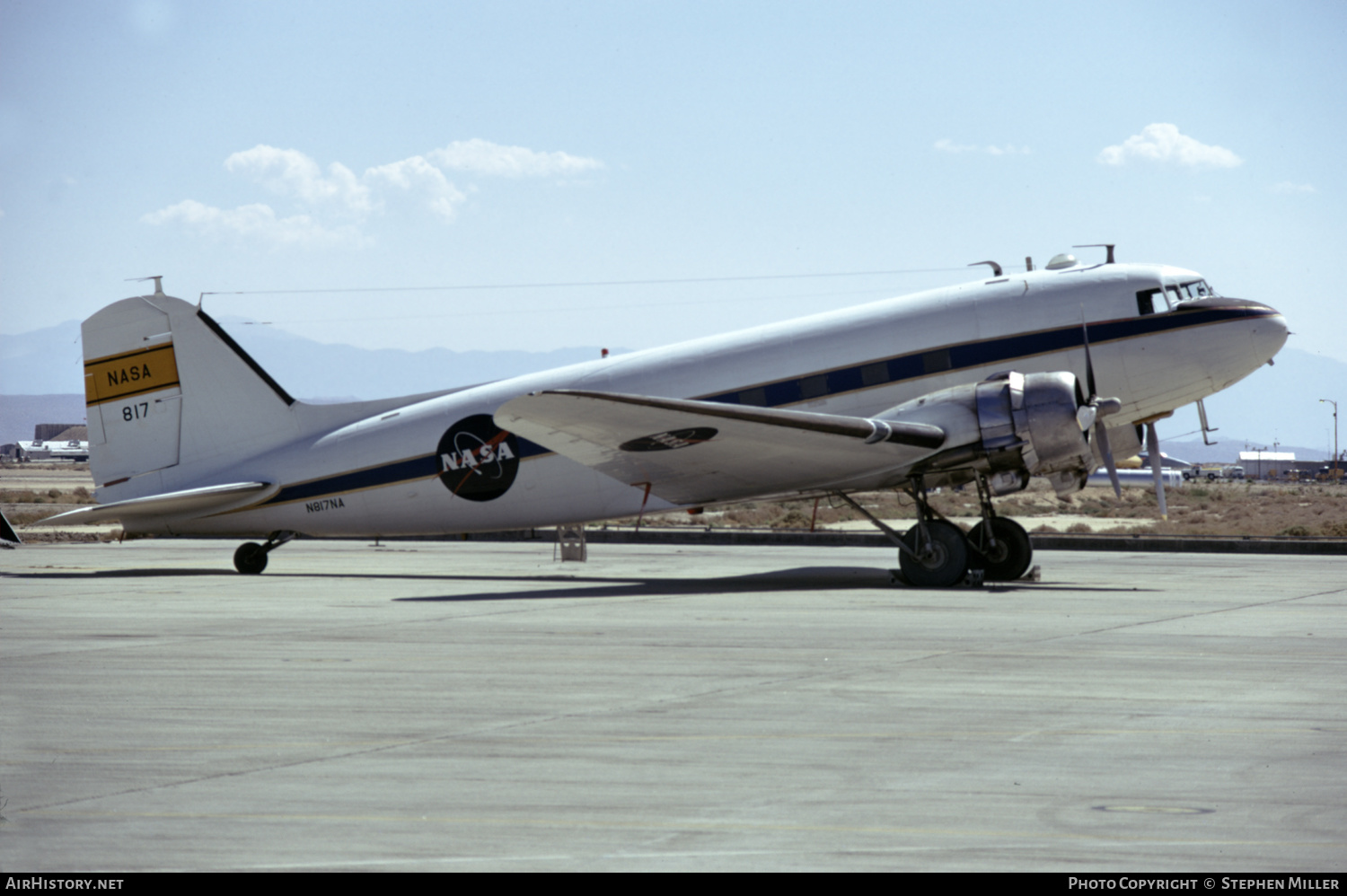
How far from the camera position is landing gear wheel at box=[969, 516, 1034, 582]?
20422mm

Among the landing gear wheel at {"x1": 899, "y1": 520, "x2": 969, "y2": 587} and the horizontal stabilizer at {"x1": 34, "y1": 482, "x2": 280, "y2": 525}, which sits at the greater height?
the horizontal stabilizer at {"x1": 34, "y1": 482, "x2": 280, "y2": 525}

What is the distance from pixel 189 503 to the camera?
23062 mm

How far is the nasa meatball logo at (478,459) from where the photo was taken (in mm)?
22078

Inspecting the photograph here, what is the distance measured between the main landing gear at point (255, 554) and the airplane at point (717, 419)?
0.07m

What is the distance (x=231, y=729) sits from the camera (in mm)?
7758

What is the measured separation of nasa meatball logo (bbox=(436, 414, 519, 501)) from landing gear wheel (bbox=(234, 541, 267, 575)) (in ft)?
14.3

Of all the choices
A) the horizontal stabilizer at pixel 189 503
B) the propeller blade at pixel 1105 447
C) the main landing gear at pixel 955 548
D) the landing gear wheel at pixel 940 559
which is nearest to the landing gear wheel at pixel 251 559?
the horizontal stabilizer at pixel 189 503

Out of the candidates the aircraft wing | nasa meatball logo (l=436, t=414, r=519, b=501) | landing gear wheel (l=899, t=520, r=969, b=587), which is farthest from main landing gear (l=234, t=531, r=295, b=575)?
landing gear wheel (l=899, t=520, r=969, b=587)

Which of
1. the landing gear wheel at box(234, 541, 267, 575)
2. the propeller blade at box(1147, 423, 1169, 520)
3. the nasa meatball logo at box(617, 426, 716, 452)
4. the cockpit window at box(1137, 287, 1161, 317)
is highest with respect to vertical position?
the cockpit window at box(1137, 287, 1161, 317)

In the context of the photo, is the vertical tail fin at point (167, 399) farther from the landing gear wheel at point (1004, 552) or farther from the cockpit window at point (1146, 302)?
the cockpit window at point (1146, 302)

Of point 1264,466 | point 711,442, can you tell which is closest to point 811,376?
point 711,442

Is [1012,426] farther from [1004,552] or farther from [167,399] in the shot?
[167,399]

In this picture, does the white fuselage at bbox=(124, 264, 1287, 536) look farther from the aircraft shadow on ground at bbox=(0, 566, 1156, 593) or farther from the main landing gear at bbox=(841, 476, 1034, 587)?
the main landing gear at bbox=(841, 476, 1034, 587)

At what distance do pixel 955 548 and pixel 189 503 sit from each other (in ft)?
45.1
